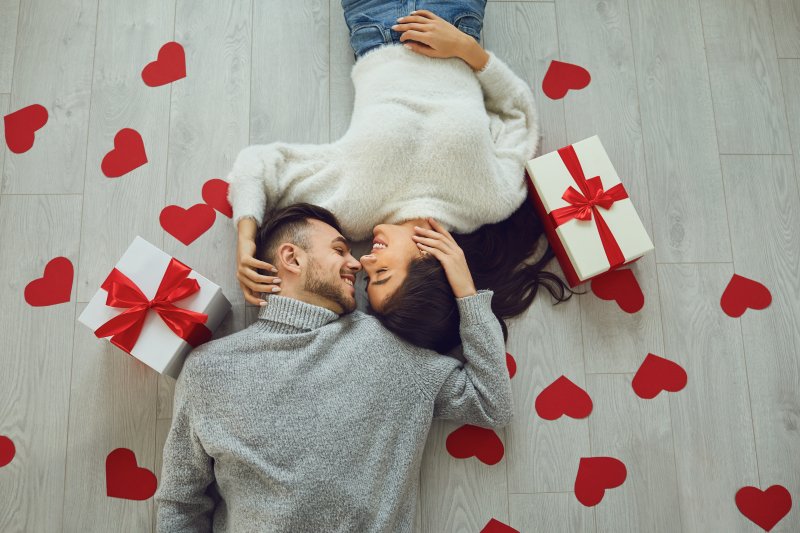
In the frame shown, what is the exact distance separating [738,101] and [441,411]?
1234mm

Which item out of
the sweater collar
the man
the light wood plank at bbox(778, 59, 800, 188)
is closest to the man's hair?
the man

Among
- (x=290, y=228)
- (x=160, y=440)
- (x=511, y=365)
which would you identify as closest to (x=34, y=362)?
(x=160, y=440)

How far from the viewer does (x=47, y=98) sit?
1531 mm

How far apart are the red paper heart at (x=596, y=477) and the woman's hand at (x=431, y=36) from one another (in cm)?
109

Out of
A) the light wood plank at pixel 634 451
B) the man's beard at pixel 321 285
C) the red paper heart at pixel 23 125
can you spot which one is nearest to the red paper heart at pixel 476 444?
the light wood plank at pixel 634 451

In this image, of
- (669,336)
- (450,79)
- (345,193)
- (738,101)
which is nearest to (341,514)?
(345,193)

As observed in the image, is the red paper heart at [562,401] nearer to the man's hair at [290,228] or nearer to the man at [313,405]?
the man at [313,405]

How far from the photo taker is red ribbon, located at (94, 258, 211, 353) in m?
1.21

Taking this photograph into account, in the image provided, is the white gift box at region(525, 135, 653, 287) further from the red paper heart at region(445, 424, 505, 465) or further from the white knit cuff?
the red paper heart at region(445, 424, 505, 465)

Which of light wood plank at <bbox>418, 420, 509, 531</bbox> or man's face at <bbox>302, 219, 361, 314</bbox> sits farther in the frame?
light wood plank at <bbox>418, 420, 509, 531</bbox>

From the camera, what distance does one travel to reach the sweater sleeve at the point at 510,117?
4.77 feet

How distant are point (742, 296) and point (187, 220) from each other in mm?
1491

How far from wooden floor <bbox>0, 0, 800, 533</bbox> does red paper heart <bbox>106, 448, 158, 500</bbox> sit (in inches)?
0.9

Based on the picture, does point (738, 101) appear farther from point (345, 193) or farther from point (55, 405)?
point (55, 405)
